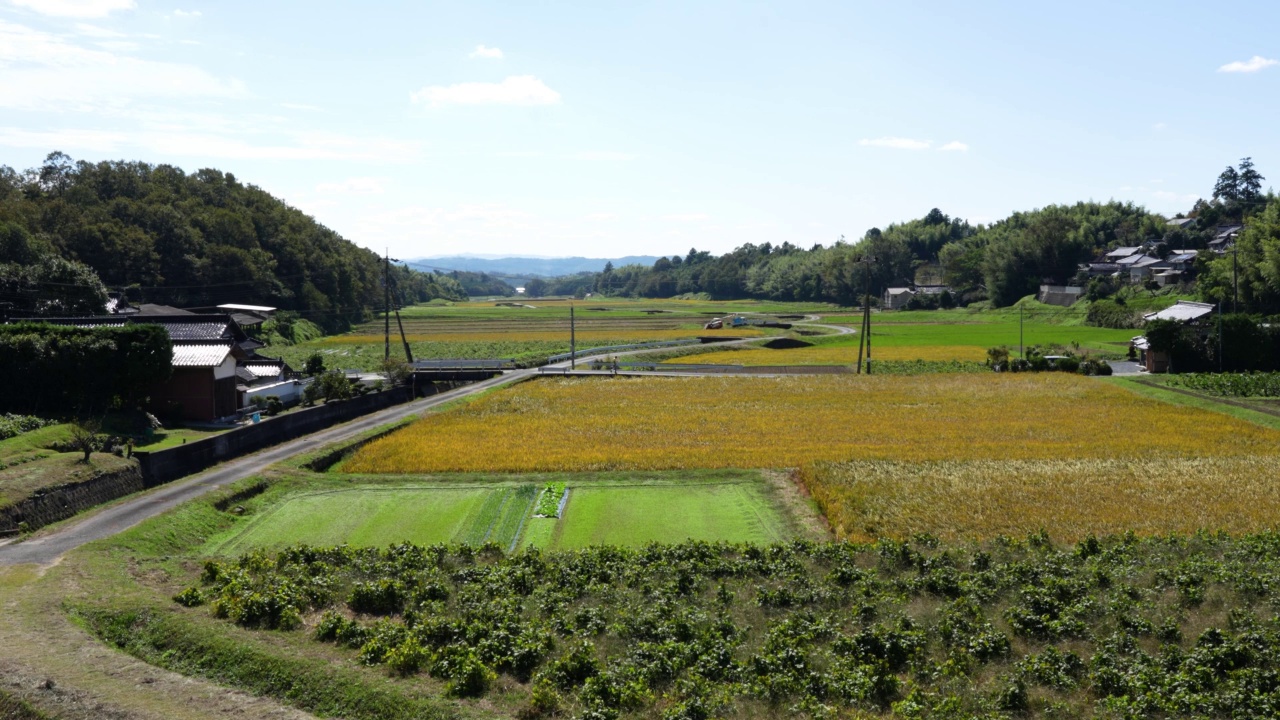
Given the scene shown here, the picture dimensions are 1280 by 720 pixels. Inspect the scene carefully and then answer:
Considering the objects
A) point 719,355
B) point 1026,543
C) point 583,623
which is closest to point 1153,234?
point 719,355

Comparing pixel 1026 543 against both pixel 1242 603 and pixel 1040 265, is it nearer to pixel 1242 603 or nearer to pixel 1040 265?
pixel 1242 603

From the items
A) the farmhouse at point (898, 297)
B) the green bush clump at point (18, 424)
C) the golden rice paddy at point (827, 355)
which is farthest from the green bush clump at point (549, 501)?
the farmhouse at point (898, 297)

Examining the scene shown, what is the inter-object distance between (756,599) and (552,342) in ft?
222

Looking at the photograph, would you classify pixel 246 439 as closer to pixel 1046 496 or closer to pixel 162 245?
pixel 1046 496

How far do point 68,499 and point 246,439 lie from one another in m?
9.19

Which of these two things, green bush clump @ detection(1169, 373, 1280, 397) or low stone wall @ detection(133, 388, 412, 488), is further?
green bush clump @ detection(1169, 373, 1280, 397)

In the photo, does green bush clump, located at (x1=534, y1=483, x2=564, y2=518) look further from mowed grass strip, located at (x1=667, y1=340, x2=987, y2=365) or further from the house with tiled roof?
mowed grass strip, located at (x1=667, y1=340, x2=987, y2=365)

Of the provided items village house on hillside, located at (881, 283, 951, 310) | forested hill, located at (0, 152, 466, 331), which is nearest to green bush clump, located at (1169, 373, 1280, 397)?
forested hill, located at (0, 152, 466, 331)

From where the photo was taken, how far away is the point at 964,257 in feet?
438

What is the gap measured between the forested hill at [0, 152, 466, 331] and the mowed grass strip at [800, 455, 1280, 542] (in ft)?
164

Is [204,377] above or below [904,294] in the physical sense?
below

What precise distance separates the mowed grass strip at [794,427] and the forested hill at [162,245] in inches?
1296

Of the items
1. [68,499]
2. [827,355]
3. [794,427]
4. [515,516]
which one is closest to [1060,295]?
[827,355]

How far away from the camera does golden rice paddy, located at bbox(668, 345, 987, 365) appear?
6569cm
